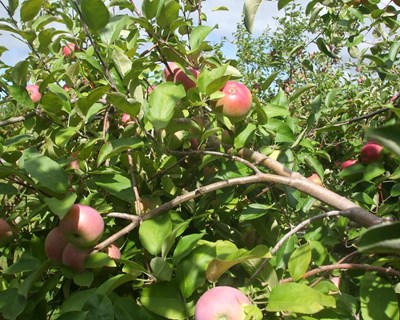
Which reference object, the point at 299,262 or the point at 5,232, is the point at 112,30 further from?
the point at 299,262

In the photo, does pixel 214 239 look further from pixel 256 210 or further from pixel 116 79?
pixel 116 79

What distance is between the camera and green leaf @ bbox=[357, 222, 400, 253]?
43 cm

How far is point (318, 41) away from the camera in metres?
1.98

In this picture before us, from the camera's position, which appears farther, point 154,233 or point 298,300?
point 154,233

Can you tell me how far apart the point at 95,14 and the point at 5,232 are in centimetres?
60

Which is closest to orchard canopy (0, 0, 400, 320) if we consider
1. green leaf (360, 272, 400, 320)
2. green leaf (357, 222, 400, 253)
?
green leaf (360, 272, 400, 320)

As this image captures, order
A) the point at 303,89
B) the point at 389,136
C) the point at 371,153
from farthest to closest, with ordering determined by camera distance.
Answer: the point at 371,153
the point at 303,89
the point at 389,136

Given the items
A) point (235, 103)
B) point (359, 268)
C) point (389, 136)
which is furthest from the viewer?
point (235, 103)

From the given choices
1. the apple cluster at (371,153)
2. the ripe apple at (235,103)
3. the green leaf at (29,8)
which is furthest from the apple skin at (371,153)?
the green leaf at (29,8)

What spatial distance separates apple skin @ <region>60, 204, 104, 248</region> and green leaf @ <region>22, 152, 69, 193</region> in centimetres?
6

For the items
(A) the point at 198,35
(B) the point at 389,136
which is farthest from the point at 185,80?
(B) the point at 389,136

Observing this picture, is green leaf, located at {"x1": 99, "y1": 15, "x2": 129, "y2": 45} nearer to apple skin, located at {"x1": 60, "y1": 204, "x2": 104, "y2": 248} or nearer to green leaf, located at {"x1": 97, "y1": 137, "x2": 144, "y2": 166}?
green leaf, located at {"x1": 97, "y1": 137, "x2": 144, "y2": 166}

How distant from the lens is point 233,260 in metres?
0.80

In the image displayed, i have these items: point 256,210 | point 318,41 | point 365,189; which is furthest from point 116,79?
point 318,41
